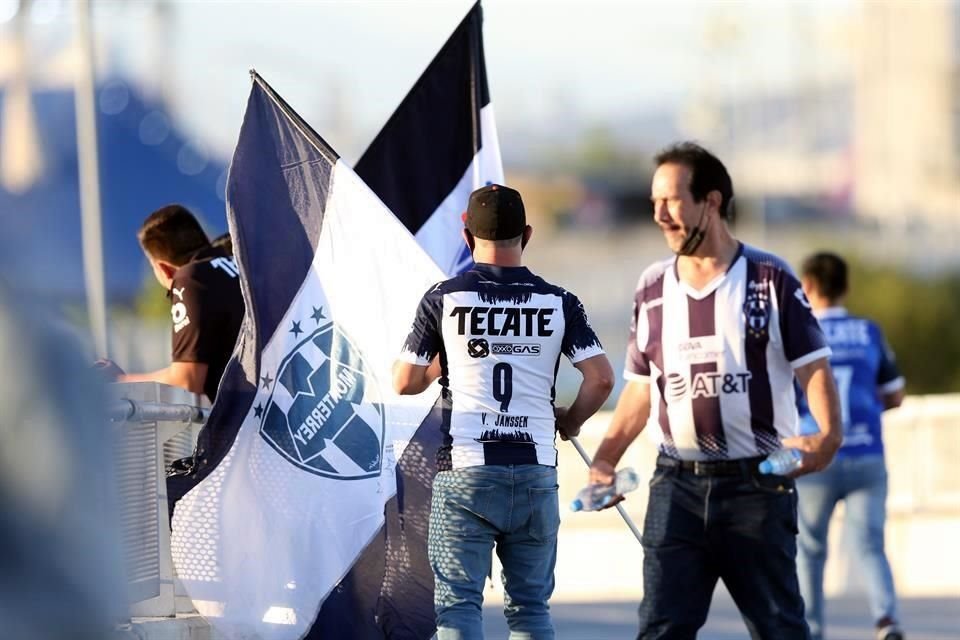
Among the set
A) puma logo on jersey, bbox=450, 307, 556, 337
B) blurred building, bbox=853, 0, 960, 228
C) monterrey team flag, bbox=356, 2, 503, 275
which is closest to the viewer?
puma logo on jersey, bbox=450, 307, 556, 337

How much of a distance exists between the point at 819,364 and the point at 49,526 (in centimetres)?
387

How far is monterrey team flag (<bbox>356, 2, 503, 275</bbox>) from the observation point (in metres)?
7.80

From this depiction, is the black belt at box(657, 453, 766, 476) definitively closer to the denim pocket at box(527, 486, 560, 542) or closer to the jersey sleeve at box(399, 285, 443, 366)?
the denim pocket at box(527, 486, 560, 542)

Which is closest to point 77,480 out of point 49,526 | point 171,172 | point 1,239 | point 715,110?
point 49,526

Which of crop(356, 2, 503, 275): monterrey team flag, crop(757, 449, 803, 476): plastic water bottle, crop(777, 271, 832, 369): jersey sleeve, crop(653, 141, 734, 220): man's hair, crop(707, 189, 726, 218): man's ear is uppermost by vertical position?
crop(356, 2, 503, 275): monterrey team flag

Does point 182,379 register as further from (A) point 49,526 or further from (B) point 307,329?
Answer: (A) point 49,526

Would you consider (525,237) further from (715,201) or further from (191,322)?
(191,322)

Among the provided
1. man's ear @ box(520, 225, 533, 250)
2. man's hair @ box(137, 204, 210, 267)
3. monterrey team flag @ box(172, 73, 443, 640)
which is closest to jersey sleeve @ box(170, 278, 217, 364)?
monterrey team flag @ box(172, 73, 443, 640)

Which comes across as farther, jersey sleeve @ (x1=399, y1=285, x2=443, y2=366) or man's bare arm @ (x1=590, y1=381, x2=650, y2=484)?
man's bare arm @ (x1=590, y1=381, x2=650, y2=484)

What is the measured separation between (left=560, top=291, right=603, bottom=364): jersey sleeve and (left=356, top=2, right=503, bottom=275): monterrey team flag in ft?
6.80

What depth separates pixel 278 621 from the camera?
6.40 metres

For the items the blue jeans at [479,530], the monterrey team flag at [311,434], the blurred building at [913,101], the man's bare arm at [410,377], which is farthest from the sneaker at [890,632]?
the blurred building at [913,101]

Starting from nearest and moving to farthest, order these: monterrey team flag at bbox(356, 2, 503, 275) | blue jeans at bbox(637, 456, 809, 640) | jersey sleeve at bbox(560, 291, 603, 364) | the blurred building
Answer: blue jeans at bbox(637, 456, 809, 640)
jersey sleeve at bbox(560, 291, 603, 364)
monterrey team flag at bbox(356, 2, 503, 275)
the blurred building

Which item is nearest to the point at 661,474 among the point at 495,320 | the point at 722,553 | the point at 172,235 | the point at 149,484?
the point at 722,553
